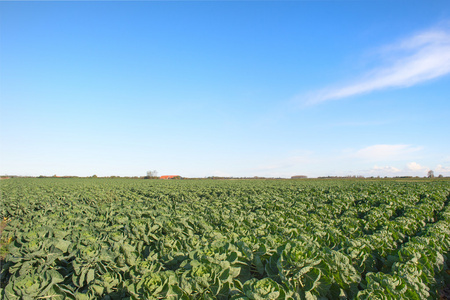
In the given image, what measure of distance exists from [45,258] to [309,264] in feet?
18.5

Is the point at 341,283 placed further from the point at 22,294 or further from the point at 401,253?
the point at 22,294

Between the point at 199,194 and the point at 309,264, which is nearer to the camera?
the point at 309,264

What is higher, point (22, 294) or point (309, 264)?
point (309, 264)

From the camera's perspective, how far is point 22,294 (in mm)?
3852

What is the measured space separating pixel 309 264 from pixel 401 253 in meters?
3.30

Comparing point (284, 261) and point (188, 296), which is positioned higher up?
point (284, 261)

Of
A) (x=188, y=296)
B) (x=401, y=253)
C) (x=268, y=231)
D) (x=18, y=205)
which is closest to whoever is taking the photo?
(x=188, y=296)

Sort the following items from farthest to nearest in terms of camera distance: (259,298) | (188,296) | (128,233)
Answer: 1. (128,233)
2. (188,296)
3. (259,298)

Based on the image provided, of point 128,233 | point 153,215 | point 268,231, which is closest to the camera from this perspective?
Answer: point 128,233

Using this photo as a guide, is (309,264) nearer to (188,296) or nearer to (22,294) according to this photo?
(188,296)

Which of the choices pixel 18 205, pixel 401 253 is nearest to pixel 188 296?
pixel 401 253

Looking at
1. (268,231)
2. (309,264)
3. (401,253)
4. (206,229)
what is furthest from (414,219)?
(309,264)

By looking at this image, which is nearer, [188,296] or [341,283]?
[188,296]

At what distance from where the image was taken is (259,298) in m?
3.00
